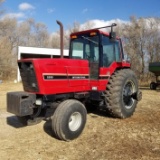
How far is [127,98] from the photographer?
754 centimetres

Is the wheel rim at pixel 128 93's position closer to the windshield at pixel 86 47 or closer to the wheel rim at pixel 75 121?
the windshield at pixel 86 47

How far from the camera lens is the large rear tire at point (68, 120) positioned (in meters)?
5.26

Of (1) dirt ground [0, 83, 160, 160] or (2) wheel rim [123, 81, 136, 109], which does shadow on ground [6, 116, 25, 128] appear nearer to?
(1) dirt ground [0, 83, 160, 160]

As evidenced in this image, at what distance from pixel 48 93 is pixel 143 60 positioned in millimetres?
25404

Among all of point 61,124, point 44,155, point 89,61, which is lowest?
point 44,155

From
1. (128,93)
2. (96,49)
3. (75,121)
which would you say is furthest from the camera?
(128,93)

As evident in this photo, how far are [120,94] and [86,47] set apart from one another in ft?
5.36

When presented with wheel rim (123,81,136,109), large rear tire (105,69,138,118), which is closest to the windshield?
large rear tire (105,69,138,118)

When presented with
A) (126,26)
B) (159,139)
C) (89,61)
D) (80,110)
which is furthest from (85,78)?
(126,26)

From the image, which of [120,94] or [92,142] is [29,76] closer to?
[92,142]

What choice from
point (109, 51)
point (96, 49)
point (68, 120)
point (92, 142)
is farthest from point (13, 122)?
point (109, 51)

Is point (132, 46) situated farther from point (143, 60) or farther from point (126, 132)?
point (126, 132)

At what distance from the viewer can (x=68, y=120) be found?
17.7ft

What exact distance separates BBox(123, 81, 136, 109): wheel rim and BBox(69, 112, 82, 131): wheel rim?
2164 millimetres
